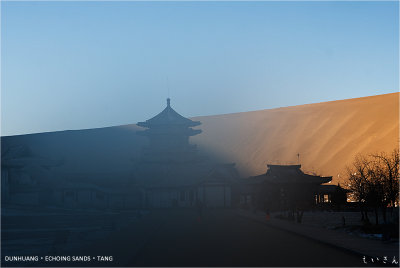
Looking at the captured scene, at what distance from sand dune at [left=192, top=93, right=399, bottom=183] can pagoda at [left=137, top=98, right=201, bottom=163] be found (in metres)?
55.7

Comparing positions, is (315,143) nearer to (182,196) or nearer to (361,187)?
(182,196)

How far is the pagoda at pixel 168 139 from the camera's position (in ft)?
277

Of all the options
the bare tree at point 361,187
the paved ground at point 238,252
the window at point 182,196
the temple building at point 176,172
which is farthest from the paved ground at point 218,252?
the window at point 182,196

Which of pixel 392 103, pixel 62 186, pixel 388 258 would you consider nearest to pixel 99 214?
pixel 62 186

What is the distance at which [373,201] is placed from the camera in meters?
38.4

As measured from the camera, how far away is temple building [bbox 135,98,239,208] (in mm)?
73062

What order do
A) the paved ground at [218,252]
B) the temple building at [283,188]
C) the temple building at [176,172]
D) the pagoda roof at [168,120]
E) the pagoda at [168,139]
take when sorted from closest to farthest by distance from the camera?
the paved ground at [218,252] < the temple building at [283,188] < the temple building at [176,172] < the pagoda at [168,139] < the pagoda roof at [168,120]

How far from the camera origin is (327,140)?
173875 mm

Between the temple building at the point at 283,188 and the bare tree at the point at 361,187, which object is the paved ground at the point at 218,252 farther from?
the temple building at the point at 283,188

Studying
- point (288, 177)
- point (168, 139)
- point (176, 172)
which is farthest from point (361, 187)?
point (168, 139)

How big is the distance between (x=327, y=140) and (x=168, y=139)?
9447 cm

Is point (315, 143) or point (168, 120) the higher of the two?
point (315, 143)

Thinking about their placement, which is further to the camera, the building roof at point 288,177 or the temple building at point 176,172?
the temple building at point 176,172

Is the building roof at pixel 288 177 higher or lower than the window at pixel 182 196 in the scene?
higher
